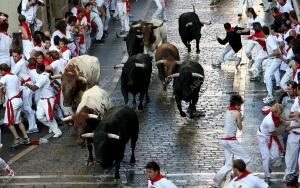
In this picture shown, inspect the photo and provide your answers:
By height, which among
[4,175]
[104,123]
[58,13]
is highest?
[58,13]

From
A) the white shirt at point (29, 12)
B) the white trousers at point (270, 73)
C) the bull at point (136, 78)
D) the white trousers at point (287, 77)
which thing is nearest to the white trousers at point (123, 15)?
the white shirt at point (29, 12)

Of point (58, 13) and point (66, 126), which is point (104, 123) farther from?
point (58, 13)

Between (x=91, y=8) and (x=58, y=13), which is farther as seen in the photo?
(x=58, y=13)

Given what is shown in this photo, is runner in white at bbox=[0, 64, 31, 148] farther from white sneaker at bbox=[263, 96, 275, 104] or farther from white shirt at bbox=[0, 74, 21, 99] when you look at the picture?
white sneaker at bbox=[263, 96, 275, 104]

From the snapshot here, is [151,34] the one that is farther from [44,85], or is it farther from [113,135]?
[113,135]

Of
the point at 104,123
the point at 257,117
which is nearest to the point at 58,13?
the point at 257,117

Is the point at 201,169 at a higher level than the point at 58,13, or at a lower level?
lower

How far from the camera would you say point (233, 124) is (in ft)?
53.7

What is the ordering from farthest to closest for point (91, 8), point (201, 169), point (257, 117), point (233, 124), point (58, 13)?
point (58, 13)
point (91, 8)
point (257, 117)
point (201, 169)
point (233, 124)

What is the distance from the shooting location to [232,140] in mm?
16391

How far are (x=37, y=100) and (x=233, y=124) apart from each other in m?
6.48

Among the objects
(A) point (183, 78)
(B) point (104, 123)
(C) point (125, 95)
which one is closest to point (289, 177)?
(B) point (104, 123)

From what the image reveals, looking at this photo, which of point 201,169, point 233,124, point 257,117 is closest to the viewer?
point 233,124

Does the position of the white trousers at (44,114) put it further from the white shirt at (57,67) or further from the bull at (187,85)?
the bull at (187,85)
